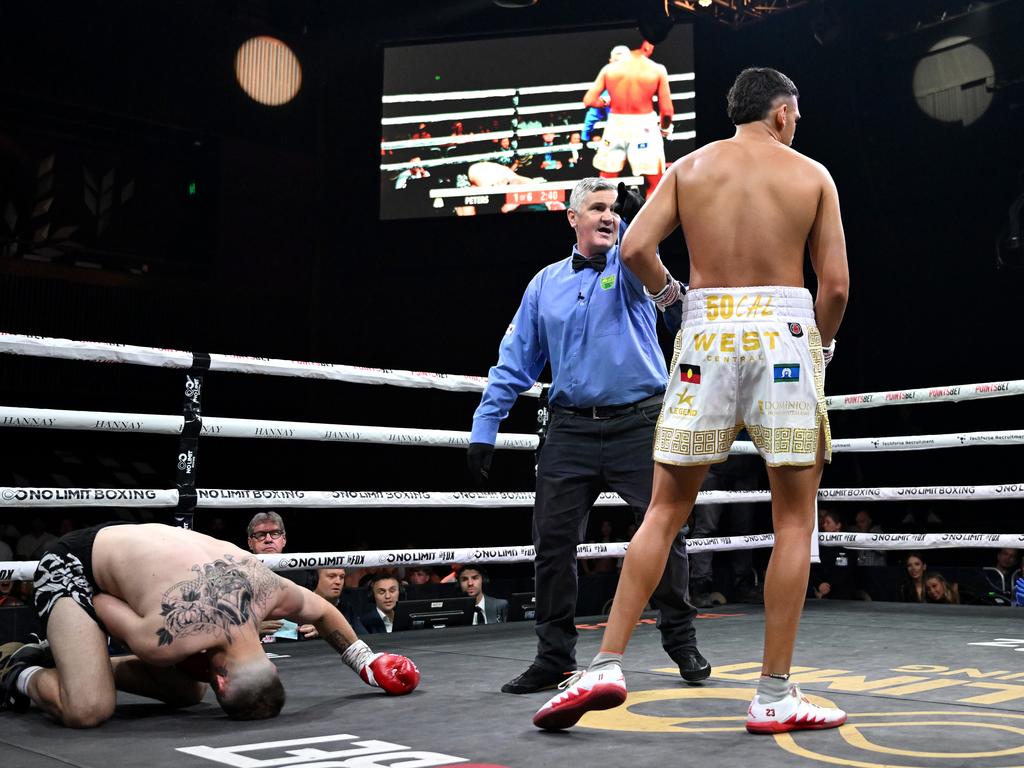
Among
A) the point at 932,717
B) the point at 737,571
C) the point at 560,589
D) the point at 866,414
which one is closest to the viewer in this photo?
the point at 932,717

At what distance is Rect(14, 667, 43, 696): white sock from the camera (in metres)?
2.12

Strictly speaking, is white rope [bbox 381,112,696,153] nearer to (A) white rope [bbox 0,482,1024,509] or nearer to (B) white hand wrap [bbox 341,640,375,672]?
(A) white rope [bbox 0,482,1024,509]

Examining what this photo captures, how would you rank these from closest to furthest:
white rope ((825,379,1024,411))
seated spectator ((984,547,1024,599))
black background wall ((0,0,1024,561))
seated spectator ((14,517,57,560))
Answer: white rope ((825,379,1024,411)) → seated spectator ((984,547,1024,599)) → seated spectator ((14,517,57,560)) → black background wall ((0,0,1024,561))

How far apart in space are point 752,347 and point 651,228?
318 mm

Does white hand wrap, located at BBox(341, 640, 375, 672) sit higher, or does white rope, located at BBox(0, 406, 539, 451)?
white rope, located at BBox(0, 406, 539, 451)

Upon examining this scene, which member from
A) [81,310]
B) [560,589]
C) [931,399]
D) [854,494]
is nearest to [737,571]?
[854,494]

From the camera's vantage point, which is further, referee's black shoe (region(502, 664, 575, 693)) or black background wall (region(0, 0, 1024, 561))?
black background wall (region(0, 0, 1024, 561))

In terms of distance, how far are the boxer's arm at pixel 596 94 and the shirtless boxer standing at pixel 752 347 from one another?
655 cm

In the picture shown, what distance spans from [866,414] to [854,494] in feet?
13.8

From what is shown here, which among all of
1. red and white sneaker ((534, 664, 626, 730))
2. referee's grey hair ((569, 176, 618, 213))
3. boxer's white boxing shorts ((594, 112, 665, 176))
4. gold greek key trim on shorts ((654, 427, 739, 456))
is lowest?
red and white sneaker ((534, 664, 626, 730))

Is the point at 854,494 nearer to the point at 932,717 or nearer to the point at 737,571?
the point at 737,571

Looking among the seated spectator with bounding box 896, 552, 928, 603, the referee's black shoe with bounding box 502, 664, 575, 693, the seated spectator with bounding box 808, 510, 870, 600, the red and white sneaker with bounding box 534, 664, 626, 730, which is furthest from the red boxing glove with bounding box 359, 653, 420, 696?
the seated spectator with bounding box 896, 552, 928, 603

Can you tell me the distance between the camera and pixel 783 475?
2047 millimetres

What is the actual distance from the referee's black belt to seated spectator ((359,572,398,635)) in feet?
4.95
